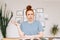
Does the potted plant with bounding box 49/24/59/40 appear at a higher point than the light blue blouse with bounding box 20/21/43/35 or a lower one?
lower

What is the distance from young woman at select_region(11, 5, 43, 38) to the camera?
83.3 inches

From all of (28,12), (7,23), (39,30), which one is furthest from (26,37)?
(7,23)

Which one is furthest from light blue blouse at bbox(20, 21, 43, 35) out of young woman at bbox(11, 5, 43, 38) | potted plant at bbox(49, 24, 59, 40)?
potted plant at bbox(49, 24, 59, 40)

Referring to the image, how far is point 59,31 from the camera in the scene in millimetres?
5898

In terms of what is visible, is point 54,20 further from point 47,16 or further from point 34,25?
point 34,25

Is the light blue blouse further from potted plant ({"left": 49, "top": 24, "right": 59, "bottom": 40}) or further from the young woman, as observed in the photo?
potted plant ({"left": 49, "top": 24, "right": 59, "bottom": 40})

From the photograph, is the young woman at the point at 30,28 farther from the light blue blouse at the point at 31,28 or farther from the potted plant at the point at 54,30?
the potted plant at the point at 54,30

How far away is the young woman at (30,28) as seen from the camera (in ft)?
6.94

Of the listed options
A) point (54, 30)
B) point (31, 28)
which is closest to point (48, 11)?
point (54, 30)

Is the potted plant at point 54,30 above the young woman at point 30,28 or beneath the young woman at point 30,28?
beneath

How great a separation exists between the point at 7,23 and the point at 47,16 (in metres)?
1.71

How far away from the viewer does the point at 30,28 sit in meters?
2.17

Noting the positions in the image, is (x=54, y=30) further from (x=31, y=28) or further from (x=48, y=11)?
(x=31, y=28)

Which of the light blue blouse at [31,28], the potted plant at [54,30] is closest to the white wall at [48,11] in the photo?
the potted plant at [54,30]
